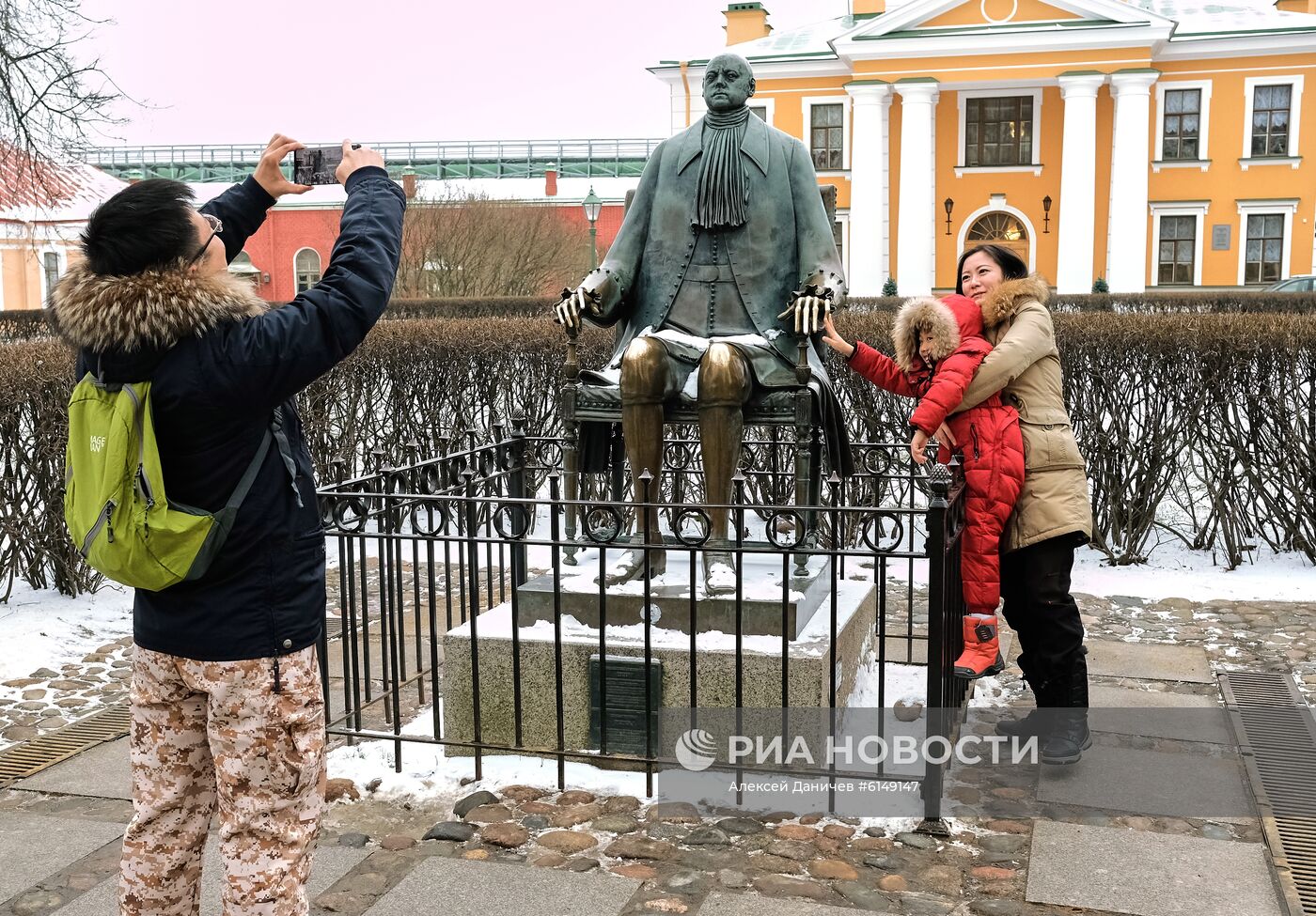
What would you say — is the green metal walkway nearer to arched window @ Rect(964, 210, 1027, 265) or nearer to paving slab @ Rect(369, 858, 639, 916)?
arched window @ Rect(964, 210, 1027, 265)

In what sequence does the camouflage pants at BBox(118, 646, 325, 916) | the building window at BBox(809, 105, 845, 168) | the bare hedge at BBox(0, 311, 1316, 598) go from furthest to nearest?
the building window at BBox(809, 105, 845, 168), the bare hedge at BBox(0, 311, 1316, 598), the camouflage pants at BBox(118, 646, 325, 916)

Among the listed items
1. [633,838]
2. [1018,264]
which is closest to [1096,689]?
[1018,264]

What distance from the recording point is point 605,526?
162 inches

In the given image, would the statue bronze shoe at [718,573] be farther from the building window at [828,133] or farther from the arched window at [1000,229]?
the building window at [828,133]

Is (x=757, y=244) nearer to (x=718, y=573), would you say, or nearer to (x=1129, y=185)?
(x=718, y=573)

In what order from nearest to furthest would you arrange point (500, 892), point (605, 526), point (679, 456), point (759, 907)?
point (759, 907), point (500, 892), point (605, 526), point (679, 456)

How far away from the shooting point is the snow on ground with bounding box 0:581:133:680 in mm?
6035

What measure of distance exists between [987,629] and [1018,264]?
1.32 meters

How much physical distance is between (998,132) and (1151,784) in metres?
31.7

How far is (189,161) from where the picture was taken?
4606 cm

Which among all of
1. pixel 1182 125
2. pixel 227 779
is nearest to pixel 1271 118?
pixel 1182 125

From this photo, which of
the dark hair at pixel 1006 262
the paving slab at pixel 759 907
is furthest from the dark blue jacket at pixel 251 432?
the dark hair at pixel 1006 262

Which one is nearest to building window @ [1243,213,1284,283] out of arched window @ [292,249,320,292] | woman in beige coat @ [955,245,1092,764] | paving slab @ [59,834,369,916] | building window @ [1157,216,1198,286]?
building window @ [1157,216,1198,286]

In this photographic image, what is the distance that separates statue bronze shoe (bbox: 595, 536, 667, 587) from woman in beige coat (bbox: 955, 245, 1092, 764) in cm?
129
